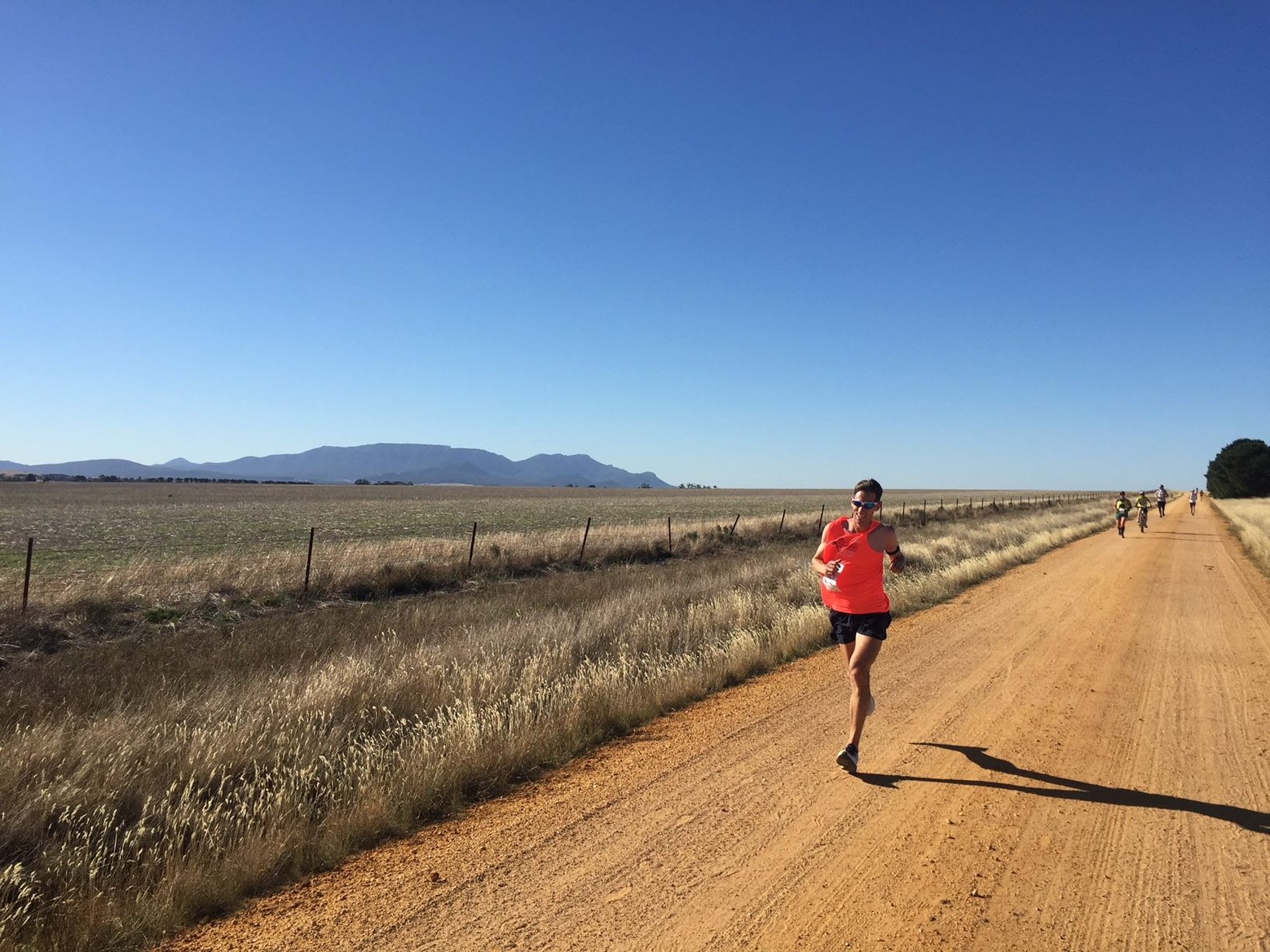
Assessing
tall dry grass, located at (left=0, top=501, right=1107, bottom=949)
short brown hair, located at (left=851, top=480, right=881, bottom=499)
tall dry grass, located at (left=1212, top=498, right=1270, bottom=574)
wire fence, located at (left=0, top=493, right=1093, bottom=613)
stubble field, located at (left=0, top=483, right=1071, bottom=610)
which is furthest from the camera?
tall dry grass, located at (left=1212, top=498, right=1270, bottom=574)

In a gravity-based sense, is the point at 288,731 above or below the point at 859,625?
below

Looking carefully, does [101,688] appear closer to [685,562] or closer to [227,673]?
[227,673]

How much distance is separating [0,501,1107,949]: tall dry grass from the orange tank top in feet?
7.78

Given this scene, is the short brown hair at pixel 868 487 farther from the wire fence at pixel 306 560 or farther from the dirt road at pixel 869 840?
the wire fence at pixel 306 560

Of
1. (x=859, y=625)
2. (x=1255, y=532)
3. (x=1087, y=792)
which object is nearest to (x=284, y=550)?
(x=859, y=625)

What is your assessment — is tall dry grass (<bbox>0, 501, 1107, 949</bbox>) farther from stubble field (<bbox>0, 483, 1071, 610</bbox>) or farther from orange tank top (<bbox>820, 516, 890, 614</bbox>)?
stubble field (<bbox>0, 483, 1071, 610</bbox>)

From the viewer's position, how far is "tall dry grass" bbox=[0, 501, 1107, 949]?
373 cm

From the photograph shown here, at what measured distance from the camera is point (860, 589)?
5.14 metres

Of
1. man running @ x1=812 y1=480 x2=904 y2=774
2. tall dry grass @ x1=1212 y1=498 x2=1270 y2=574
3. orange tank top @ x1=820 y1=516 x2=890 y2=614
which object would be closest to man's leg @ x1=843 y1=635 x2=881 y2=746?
man running @ x1=812 y1=480 x2=904 y2=774

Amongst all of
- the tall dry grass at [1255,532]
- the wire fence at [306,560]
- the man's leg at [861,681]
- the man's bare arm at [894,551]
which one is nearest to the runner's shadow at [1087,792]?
the man's leg at [861,681]

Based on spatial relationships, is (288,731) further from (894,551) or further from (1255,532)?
(1255,532)

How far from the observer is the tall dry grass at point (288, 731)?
12.2 feet

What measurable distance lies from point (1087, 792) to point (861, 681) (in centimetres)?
157

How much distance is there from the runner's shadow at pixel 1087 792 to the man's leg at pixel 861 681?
0.33 metres
